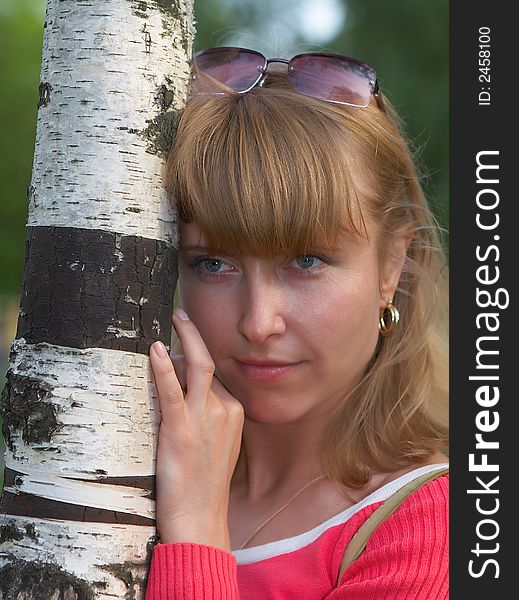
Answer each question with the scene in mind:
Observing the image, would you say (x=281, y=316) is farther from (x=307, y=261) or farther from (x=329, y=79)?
(x=329, y=79)

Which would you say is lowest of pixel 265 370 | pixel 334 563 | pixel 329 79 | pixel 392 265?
pixel 334 563

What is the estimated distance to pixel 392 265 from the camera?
2.54m

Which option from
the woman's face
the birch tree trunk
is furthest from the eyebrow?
the birch tree trunk

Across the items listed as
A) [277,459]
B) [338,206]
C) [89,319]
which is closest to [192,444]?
[89,319]

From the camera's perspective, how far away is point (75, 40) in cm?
177

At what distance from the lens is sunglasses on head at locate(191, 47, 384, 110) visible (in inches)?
93.7

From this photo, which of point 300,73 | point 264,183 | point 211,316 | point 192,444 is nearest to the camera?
point 192,444

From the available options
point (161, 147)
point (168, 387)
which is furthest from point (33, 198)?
point (168, 387)

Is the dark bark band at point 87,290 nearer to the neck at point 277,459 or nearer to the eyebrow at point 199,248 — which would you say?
the eyebrow at point 199,248

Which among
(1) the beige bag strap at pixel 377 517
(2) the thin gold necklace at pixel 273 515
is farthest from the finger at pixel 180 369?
(2) the thin gold necklace at pixel 273 515

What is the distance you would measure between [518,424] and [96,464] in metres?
0.90

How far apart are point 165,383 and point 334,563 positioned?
28.2 inches

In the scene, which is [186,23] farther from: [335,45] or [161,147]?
[335,45]

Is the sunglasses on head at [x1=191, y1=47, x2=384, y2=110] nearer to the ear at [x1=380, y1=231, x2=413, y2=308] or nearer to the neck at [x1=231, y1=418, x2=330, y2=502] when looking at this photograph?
the ear at [x1=380, y1=231, x2=413, y2=308]
